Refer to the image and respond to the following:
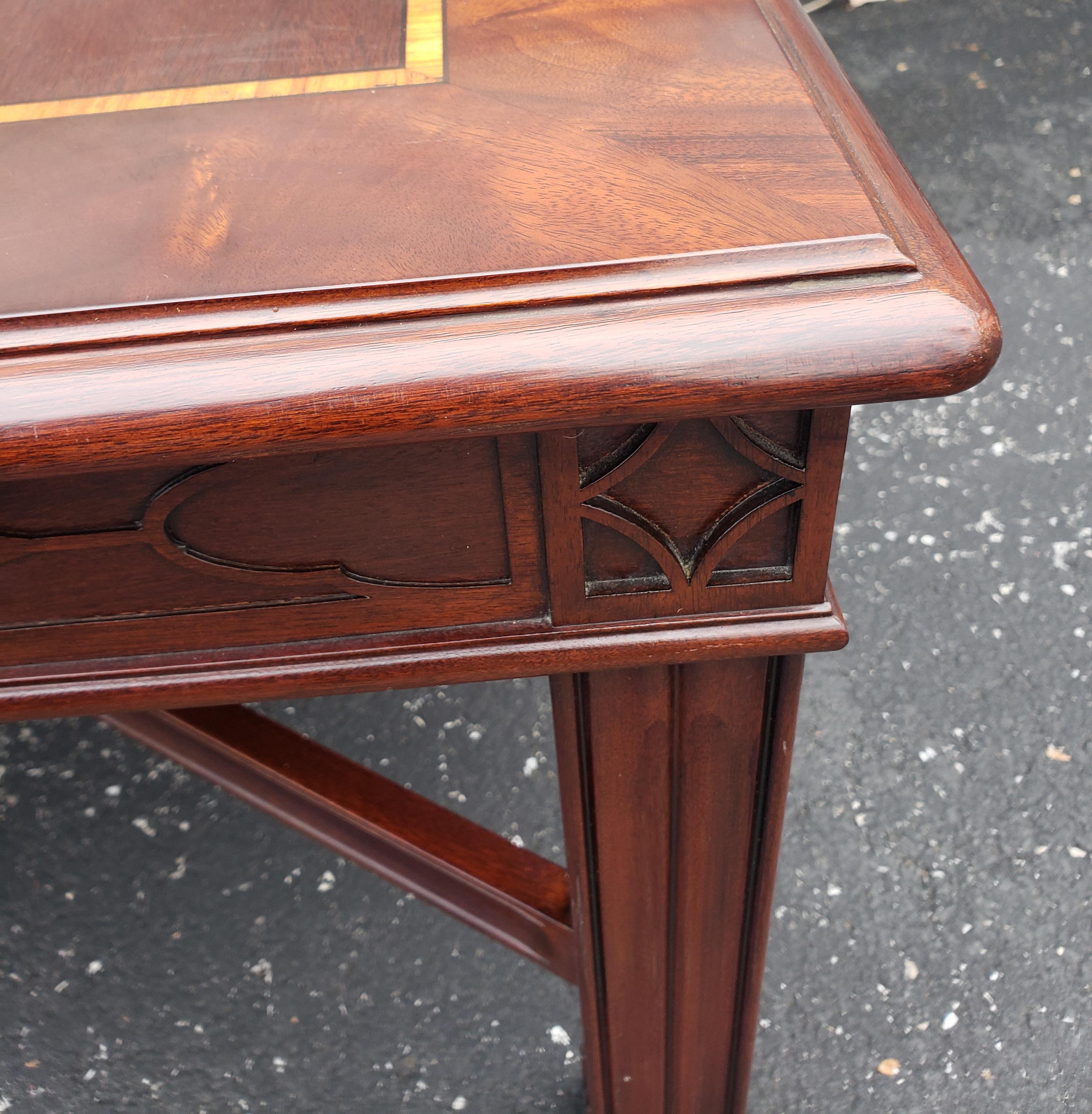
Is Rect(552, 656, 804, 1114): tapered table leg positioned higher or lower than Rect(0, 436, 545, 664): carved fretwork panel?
lower

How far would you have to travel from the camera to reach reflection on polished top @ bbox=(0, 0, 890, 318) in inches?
16.8

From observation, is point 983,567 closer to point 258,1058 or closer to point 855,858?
point 855,858

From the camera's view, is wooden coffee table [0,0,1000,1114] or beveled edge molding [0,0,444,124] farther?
beveled edge molding [0,0,444,124]

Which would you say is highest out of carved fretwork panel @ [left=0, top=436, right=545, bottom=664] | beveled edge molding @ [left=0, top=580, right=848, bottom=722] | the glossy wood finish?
carved fretwork panel @ [left=0, top=436, right=545, bottom=664]

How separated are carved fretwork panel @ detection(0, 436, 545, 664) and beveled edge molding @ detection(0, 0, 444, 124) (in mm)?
234

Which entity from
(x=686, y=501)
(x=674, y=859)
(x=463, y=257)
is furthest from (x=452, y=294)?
(x=674, y=859)

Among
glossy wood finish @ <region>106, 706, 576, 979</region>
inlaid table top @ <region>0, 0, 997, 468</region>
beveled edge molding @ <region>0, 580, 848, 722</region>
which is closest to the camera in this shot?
inlaid table top @ <region>0, 0, 997, 468</region>

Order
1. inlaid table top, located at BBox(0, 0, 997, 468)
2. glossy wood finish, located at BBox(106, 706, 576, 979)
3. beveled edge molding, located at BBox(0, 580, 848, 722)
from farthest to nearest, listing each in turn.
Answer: glossy wood finish, located at BBox(106, 706, 576, 979)
beveled edge molding, located at BBox(0, 580, 848, 722)
inlaid table top, located at BBox(0, 0, 997, 468)

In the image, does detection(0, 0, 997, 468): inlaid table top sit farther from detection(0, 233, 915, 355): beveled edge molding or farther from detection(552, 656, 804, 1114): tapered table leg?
detection(552, 656, 804, 1114): tapered table leg

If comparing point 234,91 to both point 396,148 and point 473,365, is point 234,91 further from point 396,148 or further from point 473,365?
point 473,365

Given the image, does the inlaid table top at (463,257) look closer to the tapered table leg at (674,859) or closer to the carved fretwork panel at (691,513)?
the carved fretwork panel at (691,513)

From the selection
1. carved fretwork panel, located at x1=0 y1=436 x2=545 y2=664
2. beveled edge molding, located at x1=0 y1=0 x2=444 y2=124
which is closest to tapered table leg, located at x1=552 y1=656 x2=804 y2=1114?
carved fretwork panel, located at x1=0 y1=436 x2=545 y2=664

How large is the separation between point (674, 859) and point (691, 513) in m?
0.27

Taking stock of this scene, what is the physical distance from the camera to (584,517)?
0.46 m
